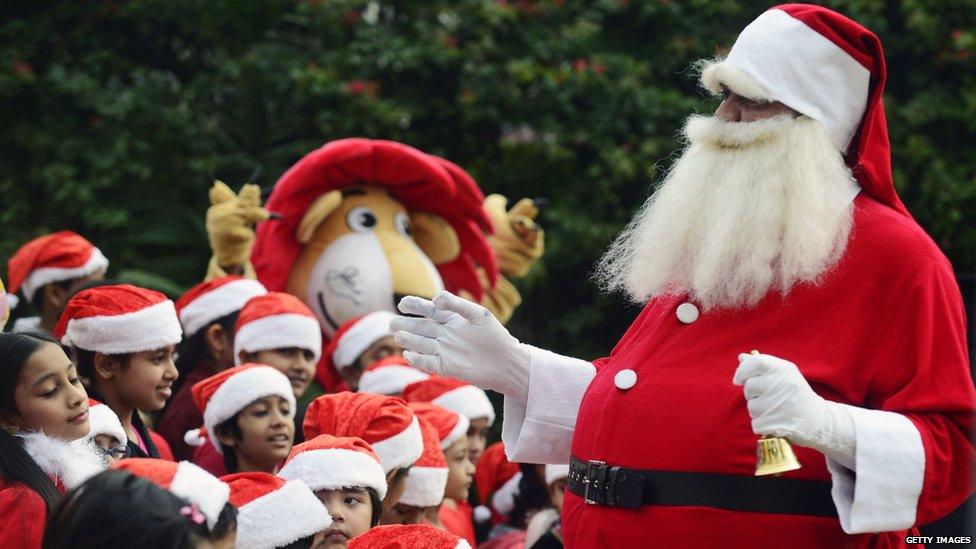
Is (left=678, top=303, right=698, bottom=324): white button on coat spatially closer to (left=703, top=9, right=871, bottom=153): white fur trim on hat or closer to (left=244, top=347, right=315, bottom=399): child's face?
(left=703, top=9, right=871, bottom=153): white fur trim on hat

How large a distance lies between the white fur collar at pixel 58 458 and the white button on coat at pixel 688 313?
1.48 metres

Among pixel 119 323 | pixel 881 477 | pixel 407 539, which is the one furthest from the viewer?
pixel 119 323

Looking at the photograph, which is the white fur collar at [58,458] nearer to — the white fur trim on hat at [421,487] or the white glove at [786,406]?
the white fur trim on hat at [421,487]

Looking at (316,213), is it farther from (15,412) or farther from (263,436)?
(15,412)

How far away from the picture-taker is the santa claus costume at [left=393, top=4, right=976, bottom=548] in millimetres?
2887

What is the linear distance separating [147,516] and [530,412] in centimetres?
121

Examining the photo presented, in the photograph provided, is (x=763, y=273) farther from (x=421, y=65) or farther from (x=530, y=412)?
(x=421, y=65)

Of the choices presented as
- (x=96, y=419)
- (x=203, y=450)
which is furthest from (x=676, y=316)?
(x=203, y=450)

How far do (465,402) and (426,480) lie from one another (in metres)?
1.07

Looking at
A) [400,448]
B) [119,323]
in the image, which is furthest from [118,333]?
[400,448]

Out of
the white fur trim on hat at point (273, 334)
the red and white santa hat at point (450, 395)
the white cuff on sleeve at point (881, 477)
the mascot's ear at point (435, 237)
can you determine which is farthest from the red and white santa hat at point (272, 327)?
the white cuff on sleeve at point (881, 477)

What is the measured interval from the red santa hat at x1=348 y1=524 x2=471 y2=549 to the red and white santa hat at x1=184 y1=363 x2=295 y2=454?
1.10 m

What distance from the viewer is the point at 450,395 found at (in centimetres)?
587

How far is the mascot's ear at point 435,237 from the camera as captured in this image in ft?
23.7
